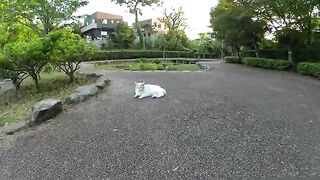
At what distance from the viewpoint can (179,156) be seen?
4.11 m

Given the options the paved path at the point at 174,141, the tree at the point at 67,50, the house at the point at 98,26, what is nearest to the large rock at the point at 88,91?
the paved path at the point at 174,141

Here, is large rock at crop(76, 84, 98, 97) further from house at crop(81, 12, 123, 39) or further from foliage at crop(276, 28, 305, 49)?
house at crop(81, 12, 123, 39)

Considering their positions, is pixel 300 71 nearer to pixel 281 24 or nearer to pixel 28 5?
pixel 281 24

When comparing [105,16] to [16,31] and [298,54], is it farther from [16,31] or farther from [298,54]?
[298,54]

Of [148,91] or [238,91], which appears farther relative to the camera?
[238,91]

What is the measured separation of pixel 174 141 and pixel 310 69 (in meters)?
9.49

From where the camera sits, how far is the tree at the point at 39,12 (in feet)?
45.8

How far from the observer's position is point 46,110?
6141 millimetres

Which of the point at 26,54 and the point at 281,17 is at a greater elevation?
the point at 281,17

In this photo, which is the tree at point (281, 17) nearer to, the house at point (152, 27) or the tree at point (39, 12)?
the tree at point (39, 12)

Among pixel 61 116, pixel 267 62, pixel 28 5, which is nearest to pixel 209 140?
pixel 61 116

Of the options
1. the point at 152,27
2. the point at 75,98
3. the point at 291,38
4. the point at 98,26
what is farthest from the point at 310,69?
the point at 98,26

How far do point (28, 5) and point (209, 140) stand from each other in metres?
11.7

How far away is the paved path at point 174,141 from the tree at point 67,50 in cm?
292
